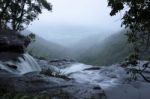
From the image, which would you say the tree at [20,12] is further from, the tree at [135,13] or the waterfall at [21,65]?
the tree at [135,13]

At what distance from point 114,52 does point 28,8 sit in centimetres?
8439

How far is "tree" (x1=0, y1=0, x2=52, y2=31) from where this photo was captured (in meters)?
36.7

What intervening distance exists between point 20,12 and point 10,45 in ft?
42.1

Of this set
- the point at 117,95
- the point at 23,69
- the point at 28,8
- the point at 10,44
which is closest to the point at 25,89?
the point at 117,95

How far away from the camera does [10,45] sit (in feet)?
A: 84.4

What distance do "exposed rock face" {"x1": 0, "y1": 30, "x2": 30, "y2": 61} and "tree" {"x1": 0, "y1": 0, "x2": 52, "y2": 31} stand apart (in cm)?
849

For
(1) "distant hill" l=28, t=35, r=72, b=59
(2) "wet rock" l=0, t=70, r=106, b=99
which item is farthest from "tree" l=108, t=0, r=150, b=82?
(1) "distant hill" l=28, t=35, r=72, b=59

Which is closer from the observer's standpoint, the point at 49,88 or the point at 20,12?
the point at 49,88

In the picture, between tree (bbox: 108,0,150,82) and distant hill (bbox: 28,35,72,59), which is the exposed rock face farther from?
distant hill (bbox: 28,35,72,59)

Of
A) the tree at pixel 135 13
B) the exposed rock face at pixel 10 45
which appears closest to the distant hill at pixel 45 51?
the exposed rock face at pixel 10 45

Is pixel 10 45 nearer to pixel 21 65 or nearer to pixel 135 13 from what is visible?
pixel 21 65

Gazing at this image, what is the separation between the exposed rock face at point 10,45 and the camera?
24.6 m

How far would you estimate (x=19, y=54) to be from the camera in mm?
26406

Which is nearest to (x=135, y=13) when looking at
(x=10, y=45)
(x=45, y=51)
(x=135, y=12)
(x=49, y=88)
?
(x=135, y=12)
